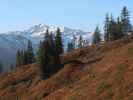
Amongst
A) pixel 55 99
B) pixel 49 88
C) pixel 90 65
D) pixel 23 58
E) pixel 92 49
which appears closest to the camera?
pixel 55 99

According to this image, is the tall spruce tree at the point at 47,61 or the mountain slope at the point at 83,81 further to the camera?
the tall spruce tree at the point at 47,61

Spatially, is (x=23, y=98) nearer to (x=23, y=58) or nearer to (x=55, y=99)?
(x=55, y=99)

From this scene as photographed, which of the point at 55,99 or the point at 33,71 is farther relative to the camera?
the point at 33,71

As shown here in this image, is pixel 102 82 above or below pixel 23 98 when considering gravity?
above

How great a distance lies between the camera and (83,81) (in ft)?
199

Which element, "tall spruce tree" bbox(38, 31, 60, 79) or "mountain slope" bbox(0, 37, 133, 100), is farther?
Result: "tall spruce tree" bbox(38, 31, 60, 79)

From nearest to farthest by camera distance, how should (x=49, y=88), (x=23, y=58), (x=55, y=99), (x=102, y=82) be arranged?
(x=102, y=82) < (x=55, y=99) < (x=49, y=88) < (x=23, y=58)

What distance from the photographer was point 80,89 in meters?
55.1

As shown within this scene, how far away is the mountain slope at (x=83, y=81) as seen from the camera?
48013 mm

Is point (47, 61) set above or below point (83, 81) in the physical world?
above

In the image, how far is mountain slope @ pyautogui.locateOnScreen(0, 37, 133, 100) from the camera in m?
48.0

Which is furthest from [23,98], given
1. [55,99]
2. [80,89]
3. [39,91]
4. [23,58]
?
[23,58]

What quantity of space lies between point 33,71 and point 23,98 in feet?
61.4

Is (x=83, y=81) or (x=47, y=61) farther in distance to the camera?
(x=47, y=61)
